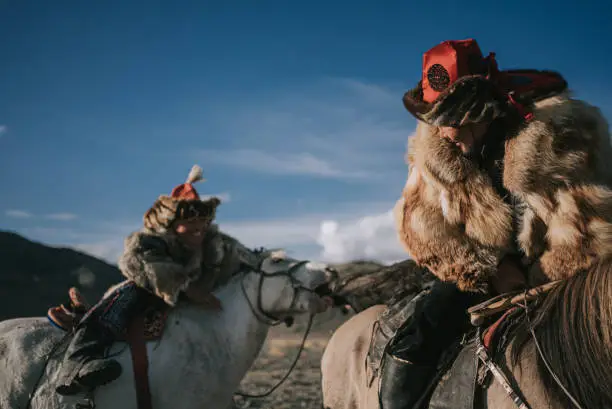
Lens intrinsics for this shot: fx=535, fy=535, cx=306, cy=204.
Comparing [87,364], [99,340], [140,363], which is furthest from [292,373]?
[87,364]

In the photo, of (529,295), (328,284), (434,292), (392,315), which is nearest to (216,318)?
(328,284)

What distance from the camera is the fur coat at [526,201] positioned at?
6.95 ft

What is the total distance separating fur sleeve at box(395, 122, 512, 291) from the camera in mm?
2275

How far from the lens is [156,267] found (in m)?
4.41

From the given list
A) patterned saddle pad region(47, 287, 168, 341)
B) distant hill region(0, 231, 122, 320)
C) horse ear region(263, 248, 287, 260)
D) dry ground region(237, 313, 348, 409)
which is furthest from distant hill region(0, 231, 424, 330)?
patterned saddle pad region(47, 287, 168, 341)

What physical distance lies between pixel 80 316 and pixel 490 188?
3833 millimetres

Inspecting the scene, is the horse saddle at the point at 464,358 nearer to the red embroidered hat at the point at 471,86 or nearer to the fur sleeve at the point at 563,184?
the fur sleeve at the point at 563,184

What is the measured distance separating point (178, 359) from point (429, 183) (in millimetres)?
2761

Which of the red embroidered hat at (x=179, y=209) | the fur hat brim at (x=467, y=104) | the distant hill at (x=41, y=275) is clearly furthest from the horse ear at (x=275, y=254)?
the distant hill at (x=41, y=275)

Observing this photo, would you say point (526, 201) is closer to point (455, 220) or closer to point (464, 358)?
point (455, 220)

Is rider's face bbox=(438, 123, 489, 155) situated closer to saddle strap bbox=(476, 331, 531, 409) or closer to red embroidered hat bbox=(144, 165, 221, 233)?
saddle strap bbox=(476, 331, 531, 409)

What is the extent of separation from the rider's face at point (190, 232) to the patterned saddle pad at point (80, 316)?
0.63 meters

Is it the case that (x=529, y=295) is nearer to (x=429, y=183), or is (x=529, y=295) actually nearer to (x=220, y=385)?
(x=429, y=183)

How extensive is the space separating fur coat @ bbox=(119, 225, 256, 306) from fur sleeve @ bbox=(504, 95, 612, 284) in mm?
2994
